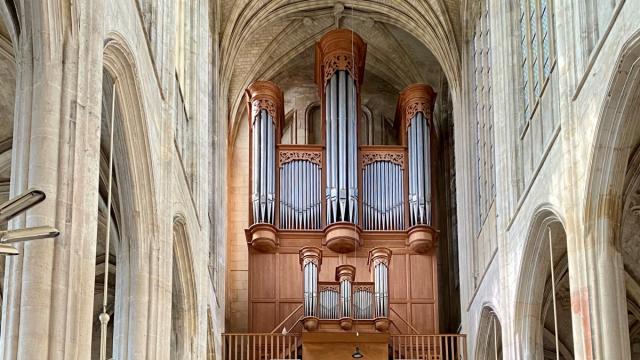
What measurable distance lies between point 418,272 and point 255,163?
4629 mm

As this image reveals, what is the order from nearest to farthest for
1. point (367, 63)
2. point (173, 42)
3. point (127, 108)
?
point (127, 108) < point (173, 42) < point (367, 63)

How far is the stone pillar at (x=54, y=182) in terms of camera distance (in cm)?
1061

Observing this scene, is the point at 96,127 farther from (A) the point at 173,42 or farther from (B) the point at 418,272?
(B) the point at 418,272

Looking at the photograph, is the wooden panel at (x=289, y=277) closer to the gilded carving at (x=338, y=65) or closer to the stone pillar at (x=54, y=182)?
the gilded carving at (x=338, y=65)

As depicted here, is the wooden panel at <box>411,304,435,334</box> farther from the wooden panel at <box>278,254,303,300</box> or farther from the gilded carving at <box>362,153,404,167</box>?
the gilded carving at <box>362,153,404,167</box>

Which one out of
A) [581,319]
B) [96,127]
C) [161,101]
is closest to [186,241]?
[161,101]

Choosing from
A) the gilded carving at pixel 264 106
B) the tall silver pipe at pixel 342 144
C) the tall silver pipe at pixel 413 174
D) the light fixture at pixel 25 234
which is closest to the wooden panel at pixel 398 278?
the tall silver pipe at pixel 413 174

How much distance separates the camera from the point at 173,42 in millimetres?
18359

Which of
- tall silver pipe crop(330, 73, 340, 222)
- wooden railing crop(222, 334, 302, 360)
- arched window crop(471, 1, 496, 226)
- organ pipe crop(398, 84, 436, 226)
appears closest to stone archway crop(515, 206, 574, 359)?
arched window crop(471, 1, 496, 226)

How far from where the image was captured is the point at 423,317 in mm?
Result: 28969

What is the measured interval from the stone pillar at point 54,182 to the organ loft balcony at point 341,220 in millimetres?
15869

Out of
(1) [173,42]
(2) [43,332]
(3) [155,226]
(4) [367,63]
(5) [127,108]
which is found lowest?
(2) [43,332]

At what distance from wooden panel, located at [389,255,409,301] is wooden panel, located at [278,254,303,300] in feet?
6.96

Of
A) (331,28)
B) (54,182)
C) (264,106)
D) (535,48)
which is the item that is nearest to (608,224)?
(535,48)
